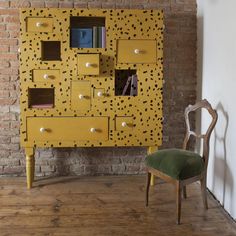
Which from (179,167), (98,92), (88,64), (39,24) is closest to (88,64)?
(88,64)

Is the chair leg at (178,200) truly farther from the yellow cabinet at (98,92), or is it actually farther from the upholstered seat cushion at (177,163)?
the yellow cabinet at (98,92)

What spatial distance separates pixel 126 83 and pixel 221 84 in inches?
35.5

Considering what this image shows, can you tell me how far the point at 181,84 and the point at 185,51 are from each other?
13.3 inches

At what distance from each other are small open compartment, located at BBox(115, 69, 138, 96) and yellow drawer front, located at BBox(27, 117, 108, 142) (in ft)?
1.10

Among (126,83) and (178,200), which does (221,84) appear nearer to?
(126,83)

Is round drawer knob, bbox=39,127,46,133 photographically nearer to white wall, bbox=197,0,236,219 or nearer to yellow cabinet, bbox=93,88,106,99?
yellow cabinet, bbox=93,88,106,99

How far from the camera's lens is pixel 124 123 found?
3438mm

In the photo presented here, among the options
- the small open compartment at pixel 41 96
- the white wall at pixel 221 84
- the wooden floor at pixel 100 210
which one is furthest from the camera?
the small open compartment at pixel 41 96

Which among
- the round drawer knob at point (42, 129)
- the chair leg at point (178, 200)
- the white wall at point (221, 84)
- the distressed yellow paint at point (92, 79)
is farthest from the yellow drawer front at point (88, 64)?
the chair leg at point (178, 200)

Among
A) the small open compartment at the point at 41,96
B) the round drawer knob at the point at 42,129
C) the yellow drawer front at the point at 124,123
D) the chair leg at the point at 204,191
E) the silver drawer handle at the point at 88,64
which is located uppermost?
the silver drawer handle at the point at 88,64

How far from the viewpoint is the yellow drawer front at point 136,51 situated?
3371 millimetres

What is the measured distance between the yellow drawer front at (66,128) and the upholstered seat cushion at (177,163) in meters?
0.68

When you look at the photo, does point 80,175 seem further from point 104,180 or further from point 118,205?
point 118,205

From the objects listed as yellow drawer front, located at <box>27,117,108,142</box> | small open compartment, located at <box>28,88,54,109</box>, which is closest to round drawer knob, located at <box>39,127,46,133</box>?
yellow drawer front, located at <box>27,117,108,142</box>
